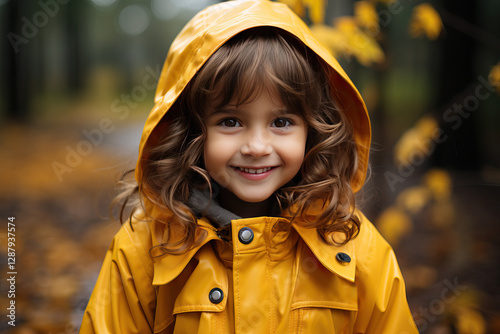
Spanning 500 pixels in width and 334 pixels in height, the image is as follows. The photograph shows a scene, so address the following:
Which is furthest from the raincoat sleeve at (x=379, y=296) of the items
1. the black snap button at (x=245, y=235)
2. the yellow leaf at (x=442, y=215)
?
the yellow leaf at (x=442, y=215)

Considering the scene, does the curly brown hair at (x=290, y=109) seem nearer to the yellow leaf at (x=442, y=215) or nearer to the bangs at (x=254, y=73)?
the bangs at (x=254, y=73)

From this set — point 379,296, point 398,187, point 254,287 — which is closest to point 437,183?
point 379,296

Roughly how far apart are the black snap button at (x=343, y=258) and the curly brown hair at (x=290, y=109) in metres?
0.09

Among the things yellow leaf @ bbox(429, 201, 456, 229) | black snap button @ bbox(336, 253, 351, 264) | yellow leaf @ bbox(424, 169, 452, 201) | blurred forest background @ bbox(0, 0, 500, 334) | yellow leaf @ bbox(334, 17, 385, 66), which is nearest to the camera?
black snap button @ bbox(336, 253, 351, 264)

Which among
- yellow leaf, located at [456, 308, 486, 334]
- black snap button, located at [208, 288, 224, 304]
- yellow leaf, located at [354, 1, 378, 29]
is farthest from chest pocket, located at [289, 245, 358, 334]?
yellow leaf, located at [354, 1, 378, 29]

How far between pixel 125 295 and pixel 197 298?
351 mm

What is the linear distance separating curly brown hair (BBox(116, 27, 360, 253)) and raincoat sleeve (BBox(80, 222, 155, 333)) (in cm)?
14

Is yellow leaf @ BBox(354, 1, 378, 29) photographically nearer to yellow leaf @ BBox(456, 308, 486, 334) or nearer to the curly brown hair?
the curly brown hair

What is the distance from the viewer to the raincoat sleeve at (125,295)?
70.5 inches

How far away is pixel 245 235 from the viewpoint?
65.9 inches

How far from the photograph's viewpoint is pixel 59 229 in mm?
5746

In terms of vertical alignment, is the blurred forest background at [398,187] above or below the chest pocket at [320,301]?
below

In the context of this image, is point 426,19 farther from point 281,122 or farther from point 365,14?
point 281,122

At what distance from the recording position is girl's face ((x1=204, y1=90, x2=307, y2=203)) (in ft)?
5.41
